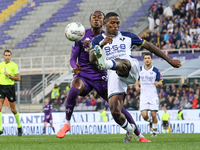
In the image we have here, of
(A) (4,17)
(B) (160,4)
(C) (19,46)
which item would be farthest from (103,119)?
(A) (4,17)

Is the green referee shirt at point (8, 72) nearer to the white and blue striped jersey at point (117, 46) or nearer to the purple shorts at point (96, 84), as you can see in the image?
the purple shorts at point (96, 84)

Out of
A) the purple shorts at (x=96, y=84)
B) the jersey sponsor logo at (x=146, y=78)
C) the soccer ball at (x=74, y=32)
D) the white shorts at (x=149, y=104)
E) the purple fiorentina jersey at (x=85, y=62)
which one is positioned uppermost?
the soccer ball at (x=74, y=32)

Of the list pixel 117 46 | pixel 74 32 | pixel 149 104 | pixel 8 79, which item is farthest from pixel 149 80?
pixel 117 46

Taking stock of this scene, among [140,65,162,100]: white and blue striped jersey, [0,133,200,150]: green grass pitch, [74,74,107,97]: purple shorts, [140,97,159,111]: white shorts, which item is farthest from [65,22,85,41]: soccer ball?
[140,97,159,111]: white shorts

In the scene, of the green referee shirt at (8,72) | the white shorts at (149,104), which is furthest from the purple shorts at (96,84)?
the white shorts at (149,104)

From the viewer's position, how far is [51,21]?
32.0 m

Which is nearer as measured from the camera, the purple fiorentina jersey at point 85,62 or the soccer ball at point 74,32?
the soccer ball at point 74,32

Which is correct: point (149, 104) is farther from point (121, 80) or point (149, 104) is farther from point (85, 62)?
point (121, 80)

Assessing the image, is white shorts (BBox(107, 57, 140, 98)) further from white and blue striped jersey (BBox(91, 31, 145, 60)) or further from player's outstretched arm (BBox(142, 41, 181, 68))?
player's outstretched arm (BBox(142, 41, 181, 68))

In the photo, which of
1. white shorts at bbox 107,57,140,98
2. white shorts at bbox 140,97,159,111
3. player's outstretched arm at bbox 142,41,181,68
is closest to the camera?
player's outstretched arm at bbox 142,41,181,68

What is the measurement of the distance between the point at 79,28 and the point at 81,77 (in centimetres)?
95

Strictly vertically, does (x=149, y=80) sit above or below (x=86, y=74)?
below

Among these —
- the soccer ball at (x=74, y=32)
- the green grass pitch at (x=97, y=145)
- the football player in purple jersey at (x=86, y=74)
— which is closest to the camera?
the green grass pitch at (x=97, y=145)

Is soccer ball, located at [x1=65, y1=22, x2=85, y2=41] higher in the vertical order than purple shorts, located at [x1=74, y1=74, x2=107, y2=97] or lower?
higher
